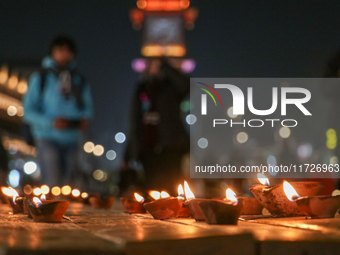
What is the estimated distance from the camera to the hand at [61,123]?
5.27 metres

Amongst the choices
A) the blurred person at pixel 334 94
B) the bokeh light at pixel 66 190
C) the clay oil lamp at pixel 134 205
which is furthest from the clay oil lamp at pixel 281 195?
the blurred person at pixel 334 94

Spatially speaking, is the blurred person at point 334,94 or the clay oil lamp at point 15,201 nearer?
the clay oil lamp at point 15,201

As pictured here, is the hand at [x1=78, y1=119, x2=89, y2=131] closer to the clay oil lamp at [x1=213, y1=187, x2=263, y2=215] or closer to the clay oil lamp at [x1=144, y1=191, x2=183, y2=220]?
the clay oil lamp at [x1=213, y1=187, x2=263, y2=215]

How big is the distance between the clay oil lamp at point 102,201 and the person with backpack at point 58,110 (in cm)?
191

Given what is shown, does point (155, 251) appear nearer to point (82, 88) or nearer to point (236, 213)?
point (236, 213)

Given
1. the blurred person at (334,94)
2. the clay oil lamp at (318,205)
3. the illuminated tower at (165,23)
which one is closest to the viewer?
the clay oil lamp at (318,205)

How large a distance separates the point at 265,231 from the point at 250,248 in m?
0.27

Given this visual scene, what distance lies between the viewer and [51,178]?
5281mm

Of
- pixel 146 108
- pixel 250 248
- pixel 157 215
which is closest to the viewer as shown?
pixel 250 248

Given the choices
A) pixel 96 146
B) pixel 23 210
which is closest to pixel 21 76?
pixel 96 146

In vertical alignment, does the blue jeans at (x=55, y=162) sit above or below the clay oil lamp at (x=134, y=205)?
above

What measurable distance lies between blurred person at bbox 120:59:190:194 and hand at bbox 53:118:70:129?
1.24 meters

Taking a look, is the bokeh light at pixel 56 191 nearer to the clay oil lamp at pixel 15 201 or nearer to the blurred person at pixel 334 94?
the clay oil lamp at pixel 15 201

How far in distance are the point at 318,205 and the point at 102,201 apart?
1901 mm
